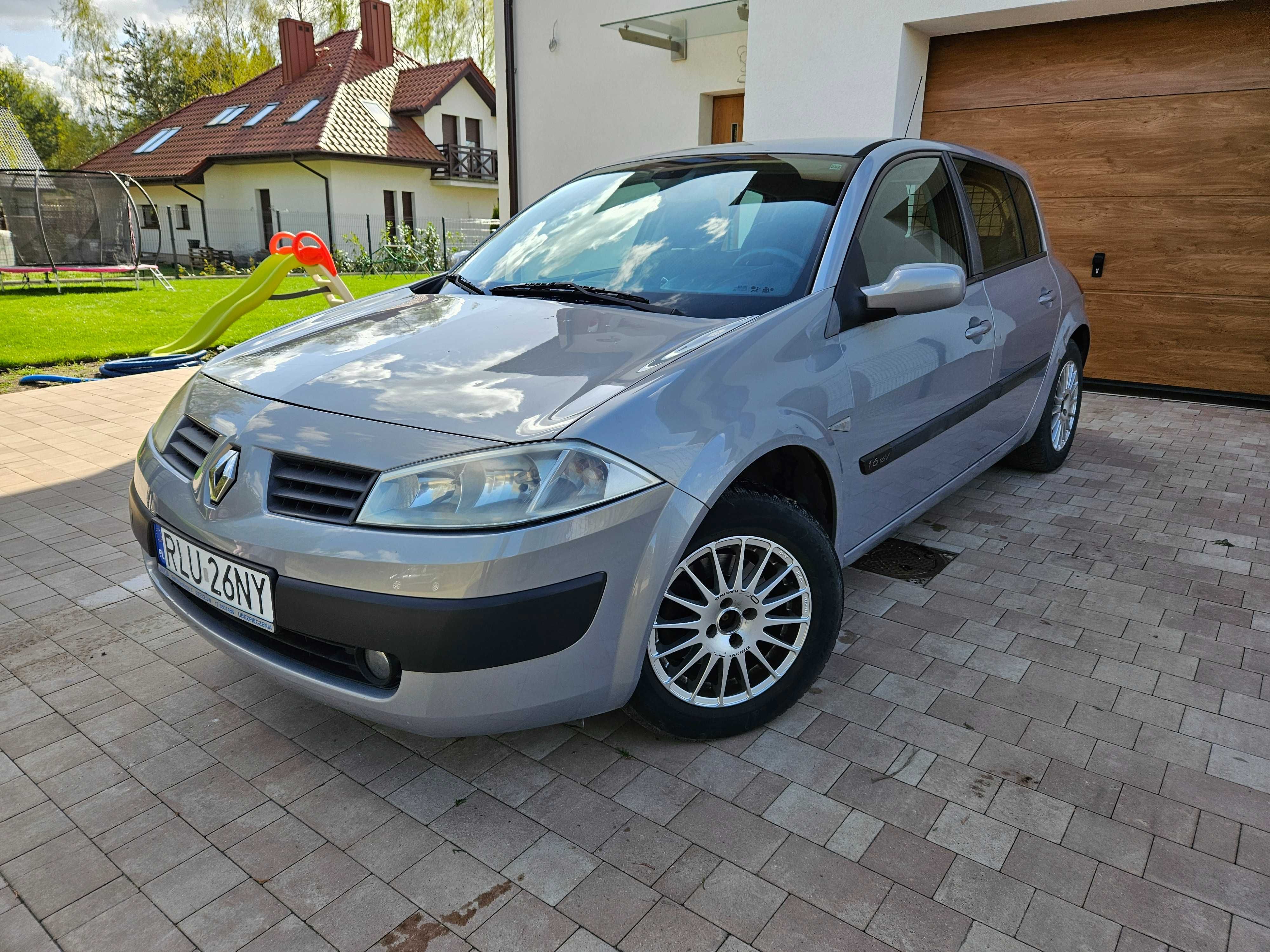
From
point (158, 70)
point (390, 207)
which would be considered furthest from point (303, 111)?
point (158, 70)

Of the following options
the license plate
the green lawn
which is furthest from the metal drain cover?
the green lawn

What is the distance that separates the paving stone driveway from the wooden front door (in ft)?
22.2

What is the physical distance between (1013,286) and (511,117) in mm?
7968

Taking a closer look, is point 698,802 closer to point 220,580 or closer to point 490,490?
point 490,490

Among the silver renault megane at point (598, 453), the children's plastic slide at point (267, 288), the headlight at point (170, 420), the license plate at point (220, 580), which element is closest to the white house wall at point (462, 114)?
the children's plastic slide at point (267, 288)

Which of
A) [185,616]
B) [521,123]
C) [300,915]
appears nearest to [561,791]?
[300,915]

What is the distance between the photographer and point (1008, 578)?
368 cm

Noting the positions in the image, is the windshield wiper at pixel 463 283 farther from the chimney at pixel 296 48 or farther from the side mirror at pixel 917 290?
the chimney at pixel 296 48

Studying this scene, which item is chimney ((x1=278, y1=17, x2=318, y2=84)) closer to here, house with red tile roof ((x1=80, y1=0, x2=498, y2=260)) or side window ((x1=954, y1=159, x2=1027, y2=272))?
house with red tile roof ((x1=80, y1=0, x2=498, y2=260))

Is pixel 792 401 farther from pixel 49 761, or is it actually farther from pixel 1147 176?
pixel 1147 176

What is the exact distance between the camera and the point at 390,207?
1182 inches

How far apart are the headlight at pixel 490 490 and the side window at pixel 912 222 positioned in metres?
1.44

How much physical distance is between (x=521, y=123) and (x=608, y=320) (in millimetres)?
8755

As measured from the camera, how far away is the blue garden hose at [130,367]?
717cm
